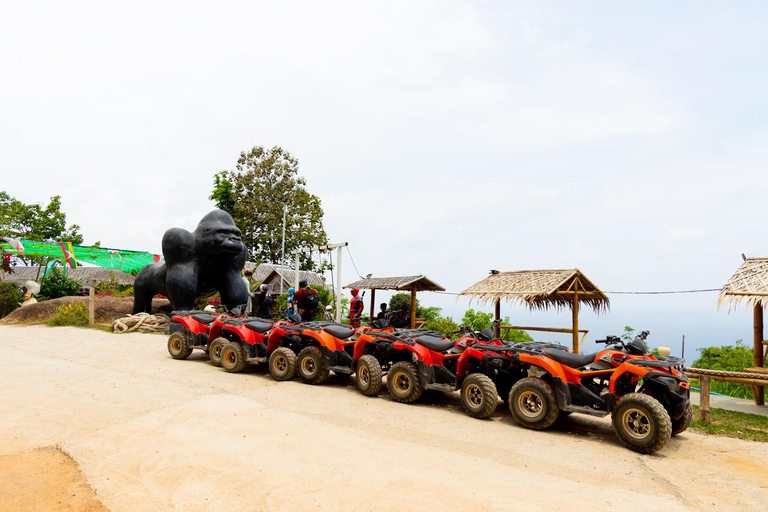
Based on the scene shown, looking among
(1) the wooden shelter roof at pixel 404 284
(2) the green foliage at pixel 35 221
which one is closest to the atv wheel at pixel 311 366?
(1) the wooden shelter roof at pixel 404 284

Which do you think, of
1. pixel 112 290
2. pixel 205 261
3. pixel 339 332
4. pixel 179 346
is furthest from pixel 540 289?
pixel 112 290

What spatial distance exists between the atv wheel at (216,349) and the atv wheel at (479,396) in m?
5.48

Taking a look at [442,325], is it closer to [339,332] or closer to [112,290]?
[339,332]

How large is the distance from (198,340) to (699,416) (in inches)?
374

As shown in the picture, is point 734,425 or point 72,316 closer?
point 734,425

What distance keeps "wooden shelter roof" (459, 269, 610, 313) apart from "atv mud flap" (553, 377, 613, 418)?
4935 millimetres

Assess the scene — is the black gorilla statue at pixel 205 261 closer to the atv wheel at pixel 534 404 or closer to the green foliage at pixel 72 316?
the green foliage at pixel 72 316

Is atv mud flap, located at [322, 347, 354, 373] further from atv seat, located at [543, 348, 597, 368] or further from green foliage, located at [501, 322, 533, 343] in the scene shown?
green foliage, located at [501, 322, 533, 343]

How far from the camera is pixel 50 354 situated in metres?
12.1

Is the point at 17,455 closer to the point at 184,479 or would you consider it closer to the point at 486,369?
the point at 184,479

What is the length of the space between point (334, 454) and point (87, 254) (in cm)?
2532

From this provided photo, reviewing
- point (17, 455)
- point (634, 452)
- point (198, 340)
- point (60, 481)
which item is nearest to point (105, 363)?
point (198, 340)

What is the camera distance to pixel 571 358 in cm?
649

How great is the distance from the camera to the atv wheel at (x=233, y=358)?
9852 millimetres
